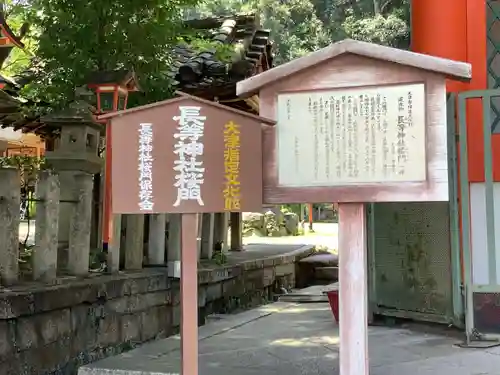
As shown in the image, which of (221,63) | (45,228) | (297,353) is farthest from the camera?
(221,63)

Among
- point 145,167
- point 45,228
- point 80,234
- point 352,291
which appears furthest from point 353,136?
point 80,234

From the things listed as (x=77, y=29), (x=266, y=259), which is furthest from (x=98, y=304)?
(x=266, y=259)

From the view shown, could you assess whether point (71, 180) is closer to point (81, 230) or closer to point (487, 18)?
point (81, 230)

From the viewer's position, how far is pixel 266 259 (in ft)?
41.8

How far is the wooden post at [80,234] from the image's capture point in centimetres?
716

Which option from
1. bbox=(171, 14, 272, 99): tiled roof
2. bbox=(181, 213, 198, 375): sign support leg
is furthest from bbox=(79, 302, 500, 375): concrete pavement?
bbox=(171, 14, 272, 99): tiled roof

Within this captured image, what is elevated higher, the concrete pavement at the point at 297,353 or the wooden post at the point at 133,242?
the wooden post at the point at 133,242

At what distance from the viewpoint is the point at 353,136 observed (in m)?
3.83

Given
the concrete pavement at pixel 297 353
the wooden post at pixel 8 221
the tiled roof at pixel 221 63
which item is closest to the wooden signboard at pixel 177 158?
the concrete pavement at pixel 297 353

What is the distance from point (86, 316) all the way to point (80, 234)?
96 cm

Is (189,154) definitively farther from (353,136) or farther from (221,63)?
(221,63)

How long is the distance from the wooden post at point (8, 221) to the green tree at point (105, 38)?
189cm

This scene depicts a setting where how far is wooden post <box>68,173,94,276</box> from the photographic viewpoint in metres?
7.16

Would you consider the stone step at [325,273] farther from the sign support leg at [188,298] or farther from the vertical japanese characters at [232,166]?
the vertical japanese characters at [232,166]
